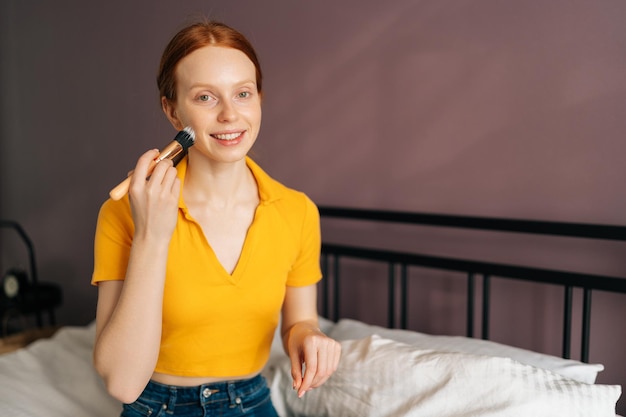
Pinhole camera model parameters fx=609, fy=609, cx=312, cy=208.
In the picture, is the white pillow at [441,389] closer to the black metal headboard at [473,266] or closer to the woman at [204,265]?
the woman at [204,265]

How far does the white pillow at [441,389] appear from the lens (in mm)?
995

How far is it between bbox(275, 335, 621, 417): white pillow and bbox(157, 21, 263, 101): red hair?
24.0 inches

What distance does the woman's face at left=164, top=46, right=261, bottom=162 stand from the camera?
0.96 m

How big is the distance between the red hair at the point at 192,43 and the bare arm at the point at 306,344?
0.44m

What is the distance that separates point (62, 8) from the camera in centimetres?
266

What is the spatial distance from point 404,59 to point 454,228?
48cm

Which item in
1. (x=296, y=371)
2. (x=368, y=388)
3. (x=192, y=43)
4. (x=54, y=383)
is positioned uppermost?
(x=192, y=43)

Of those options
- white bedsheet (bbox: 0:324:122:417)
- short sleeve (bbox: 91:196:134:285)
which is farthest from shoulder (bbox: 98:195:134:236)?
white bedsheet (bbox: 0:324:122:417)

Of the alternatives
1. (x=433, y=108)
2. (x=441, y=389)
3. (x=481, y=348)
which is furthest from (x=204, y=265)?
(x=433, y=108)

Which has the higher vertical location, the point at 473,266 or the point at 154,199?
the point at 154,199

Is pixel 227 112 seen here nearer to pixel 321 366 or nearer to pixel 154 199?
pixel 154 199

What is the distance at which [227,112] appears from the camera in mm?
960

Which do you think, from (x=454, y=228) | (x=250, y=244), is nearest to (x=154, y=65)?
(x=454, y=228)

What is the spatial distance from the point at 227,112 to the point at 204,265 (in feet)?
0.84
